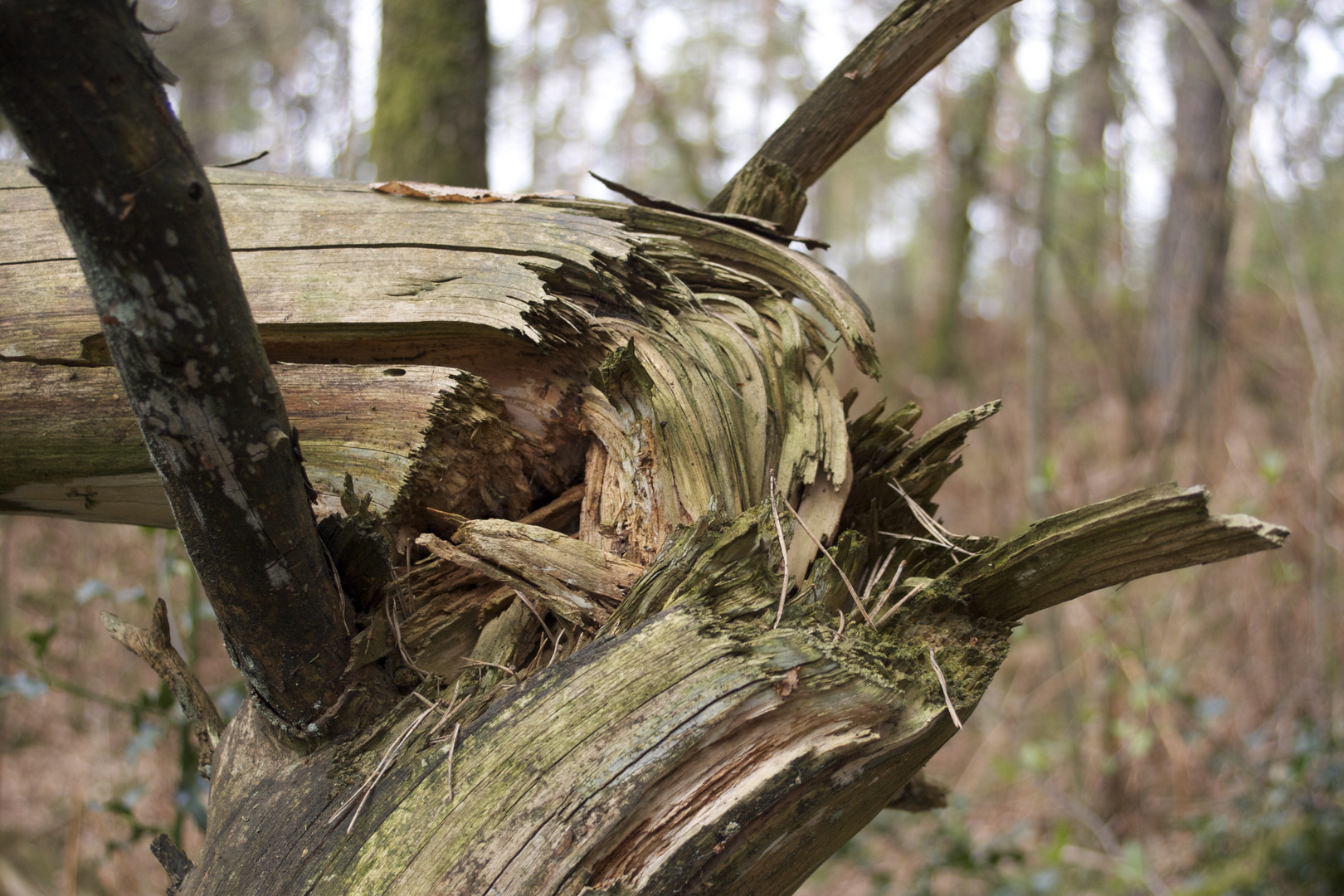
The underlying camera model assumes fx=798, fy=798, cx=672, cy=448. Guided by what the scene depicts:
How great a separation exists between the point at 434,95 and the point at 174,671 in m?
2.47

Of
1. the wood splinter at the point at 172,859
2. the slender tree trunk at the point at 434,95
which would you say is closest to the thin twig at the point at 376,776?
the wood splinter at the point at 172,859

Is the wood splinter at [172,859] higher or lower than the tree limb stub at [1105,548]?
lower

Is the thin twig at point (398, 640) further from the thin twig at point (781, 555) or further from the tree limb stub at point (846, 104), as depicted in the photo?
the tree limb stub at point (846, 104)

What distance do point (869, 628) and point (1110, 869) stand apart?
3.17 metres

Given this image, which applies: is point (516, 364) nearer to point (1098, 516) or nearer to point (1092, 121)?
point (1098, 516)

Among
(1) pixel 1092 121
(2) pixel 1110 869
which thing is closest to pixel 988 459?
(2) pixel 1110 869

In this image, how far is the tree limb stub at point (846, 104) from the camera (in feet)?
4.90

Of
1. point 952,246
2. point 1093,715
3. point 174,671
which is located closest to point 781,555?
point 174,671

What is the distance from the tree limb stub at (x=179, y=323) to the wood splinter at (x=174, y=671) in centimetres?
30

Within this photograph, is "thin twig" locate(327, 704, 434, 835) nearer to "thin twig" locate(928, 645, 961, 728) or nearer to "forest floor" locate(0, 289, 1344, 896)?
"thin twig" locate(928, 645, 961, 728)

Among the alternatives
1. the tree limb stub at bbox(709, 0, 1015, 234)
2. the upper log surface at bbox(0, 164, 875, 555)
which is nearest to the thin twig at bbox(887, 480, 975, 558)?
the upper log surface at bbox(0, 164, 875, 555)

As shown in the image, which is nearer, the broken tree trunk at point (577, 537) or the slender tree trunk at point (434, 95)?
the broken tree trunk at point (577, 537)

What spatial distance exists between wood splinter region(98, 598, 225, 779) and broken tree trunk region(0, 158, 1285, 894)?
0.30 ft

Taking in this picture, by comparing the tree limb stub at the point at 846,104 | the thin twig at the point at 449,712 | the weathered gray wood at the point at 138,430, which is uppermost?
the tree limb stub at the point at 846,104
